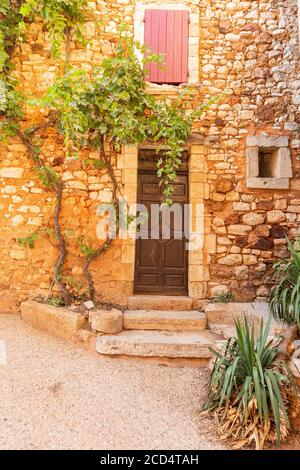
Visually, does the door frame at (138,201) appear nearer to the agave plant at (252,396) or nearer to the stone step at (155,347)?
the stone step at (155,347)

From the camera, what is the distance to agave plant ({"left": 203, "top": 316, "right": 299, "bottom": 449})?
1.86 m

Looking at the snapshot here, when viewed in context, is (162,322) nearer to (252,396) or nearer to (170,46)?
(252,396)

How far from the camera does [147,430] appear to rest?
1.95m

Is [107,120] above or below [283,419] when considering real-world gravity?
above

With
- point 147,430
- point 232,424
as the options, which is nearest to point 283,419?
point 232,424

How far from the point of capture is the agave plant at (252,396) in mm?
1864

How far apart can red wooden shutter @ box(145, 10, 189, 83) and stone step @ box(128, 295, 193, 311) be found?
293 cm

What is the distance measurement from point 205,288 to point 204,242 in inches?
23.7

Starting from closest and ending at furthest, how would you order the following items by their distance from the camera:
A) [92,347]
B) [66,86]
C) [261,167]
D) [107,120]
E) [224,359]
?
[224,359]
[92,347]
[66,86]
[107,120]
[261,167]

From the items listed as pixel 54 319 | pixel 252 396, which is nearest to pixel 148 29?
pixel 54 319

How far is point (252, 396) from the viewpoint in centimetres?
192

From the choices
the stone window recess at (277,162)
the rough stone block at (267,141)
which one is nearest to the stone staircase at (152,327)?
the stone window recess at (277,162)

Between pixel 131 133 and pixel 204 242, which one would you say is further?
pixel 204 242

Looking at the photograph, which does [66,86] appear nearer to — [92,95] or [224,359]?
[92,95]
